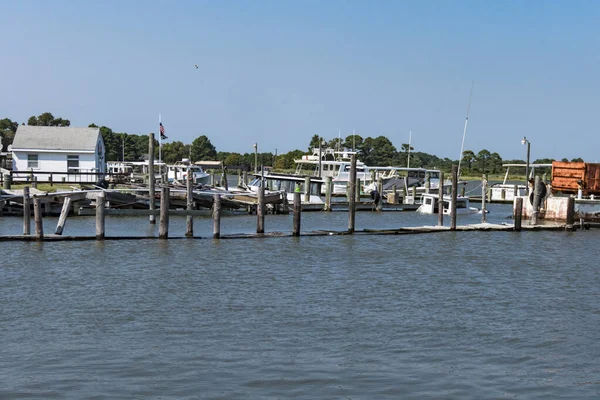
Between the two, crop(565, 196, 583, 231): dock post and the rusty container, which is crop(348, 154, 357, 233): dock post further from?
the rusty container

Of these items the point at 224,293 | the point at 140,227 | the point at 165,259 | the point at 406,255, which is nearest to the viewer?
the point at 224,293

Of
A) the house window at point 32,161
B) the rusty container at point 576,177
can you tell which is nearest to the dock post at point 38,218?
the rusty container at point 576,177

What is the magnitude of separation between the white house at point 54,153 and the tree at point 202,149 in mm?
114986

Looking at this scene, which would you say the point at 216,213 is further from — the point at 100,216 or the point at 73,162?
the point at 73,162

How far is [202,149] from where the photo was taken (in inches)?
7180

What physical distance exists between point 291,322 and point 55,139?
1912 inches

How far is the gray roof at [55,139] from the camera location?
6131 cm

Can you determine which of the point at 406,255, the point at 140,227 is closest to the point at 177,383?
the point at 406,255

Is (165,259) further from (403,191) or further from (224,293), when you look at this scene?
(403,191)

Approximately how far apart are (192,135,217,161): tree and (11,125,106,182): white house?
4527 inches

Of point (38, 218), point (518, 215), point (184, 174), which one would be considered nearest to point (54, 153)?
point (184, 174)

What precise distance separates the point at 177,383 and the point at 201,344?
2440 millimetres

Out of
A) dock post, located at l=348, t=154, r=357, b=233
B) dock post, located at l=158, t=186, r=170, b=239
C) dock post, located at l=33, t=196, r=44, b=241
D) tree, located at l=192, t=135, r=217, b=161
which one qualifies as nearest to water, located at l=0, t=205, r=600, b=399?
dock post, located at l=158, t=186, r=170, b=239

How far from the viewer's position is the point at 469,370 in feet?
47.0
